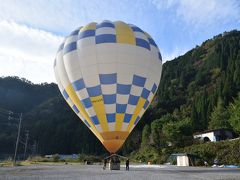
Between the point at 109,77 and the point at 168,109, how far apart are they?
319 ft

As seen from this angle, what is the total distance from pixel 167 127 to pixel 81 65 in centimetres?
3438

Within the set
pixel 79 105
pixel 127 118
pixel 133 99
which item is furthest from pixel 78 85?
pixel 127 118

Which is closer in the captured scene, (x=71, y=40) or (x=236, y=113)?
(x=71, y=40)

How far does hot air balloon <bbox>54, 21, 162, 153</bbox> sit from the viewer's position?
67.6ft

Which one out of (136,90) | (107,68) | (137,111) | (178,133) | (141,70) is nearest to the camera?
(107,68)

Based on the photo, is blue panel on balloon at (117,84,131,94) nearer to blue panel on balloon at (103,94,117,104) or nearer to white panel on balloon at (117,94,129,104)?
white panel on balloon at (117,94,129,104)

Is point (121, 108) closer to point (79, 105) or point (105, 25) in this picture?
point (79, 105)

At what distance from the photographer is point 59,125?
13238 centimetres

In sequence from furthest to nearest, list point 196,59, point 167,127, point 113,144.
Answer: point 196,59
point 167,127
point 113,144

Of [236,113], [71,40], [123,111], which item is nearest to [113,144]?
[123,111]

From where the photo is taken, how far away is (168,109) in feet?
380

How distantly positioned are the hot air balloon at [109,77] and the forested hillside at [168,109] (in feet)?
71.3

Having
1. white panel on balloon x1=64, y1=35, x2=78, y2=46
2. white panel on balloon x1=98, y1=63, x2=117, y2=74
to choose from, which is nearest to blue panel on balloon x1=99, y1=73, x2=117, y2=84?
white panel on balloon x1=98, y1=63, x2=117, y2=74

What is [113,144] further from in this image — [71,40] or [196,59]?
[196,59]
